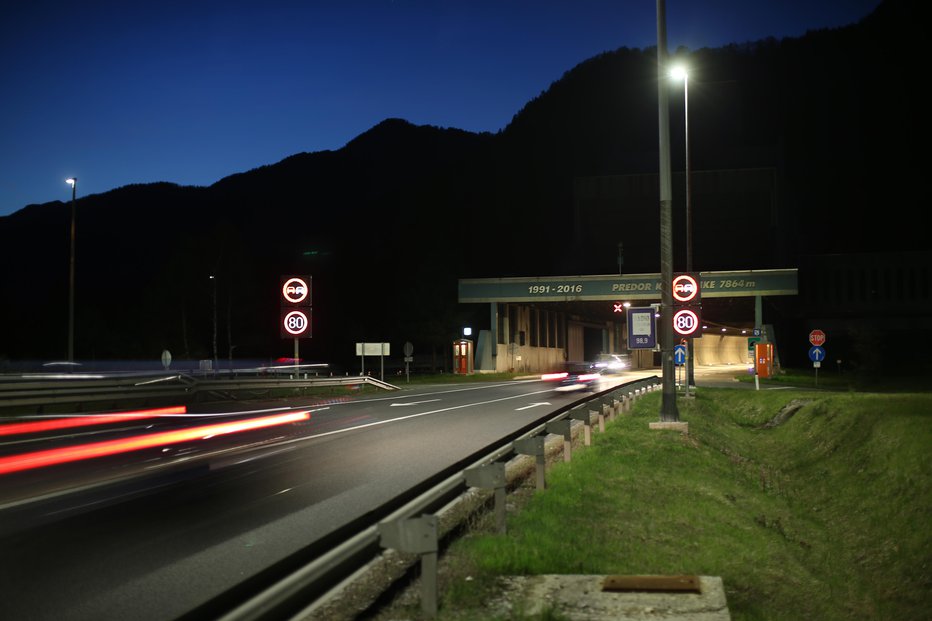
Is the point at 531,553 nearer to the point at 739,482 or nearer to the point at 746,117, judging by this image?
the point at 739,482

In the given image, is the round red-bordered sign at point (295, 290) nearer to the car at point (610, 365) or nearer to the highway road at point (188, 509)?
the highway road at point (188, 509)

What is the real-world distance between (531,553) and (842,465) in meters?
9.43

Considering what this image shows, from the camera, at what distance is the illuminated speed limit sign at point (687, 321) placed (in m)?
21.7

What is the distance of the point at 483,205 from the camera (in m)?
132

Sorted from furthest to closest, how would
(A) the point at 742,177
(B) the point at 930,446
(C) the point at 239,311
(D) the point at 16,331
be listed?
(A) the point at 742,177, (D) the point at 16,331, (C) the point at 239,311, (B) the point at 930,446

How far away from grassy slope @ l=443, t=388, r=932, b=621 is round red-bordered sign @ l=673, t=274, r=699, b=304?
6.07m

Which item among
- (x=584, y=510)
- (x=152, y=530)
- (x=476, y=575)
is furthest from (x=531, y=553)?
(x=152, y=530)

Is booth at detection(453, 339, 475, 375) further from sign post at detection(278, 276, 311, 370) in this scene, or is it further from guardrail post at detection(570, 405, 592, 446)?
guardrail post at detection(570, 405, 592, 446)

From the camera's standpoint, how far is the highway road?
6016mm

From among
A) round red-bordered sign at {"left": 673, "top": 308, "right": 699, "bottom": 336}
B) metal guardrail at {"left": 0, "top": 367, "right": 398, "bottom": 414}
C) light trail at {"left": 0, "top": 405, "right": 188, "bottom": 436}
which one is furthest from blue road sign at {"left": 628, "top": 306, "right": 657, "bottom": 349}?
metal guardrail at {"left": 0, "top": 367, "right": 398, "bottom": 414}

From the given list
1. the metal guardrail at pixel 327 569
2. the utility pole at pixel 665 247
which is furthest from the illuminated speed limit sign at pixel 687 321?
the metal guardrail at pixel 327 569

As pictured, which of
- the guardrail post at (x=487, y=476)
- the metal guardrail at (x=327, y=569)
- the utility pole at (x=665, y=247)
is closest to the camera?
the metal guardrail at (x=327, y=569)

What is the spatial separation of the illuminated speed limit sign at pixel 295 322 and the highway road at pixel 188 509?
8.75 m

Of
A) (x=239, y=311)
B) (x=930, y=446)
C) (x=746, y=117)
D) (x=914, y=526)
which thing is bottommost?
(x=914, y=526)
